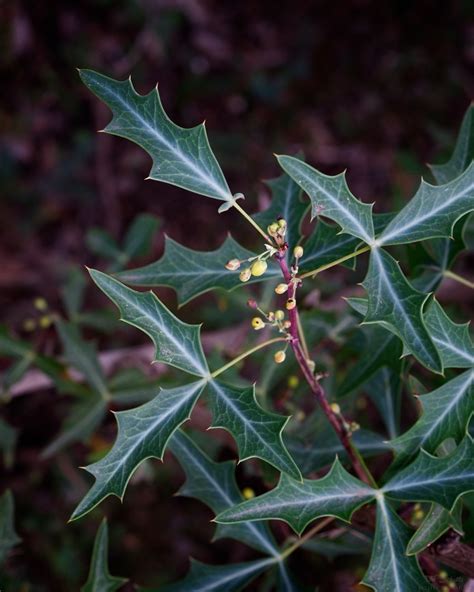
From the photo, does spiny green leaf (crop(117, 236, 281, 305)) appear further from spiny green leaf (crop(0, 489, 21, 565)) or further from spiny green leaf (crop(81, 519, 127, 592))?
spiny green leaf (crop(0, 489, 21, 565))

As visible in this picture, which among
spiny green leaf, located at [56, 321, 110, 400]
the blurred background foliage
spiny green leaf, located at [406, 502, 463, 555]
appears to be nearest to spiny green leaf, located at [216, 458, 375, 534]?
spiny green leaf, located at [406, 502, 463, 555]

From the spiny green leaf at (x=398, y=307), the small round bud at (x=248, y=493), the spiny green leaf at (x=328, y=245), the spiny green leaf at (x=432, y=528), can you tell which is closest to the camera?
the spiny green leaf at (x=398, y=307)

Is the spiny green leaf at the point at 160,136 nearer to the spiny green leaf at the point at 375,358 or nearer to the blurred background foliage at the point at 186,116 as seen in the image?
the spiny green leaf at the point at 375,358

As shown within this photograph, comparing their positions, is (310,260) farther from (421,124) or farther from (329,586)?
(421,124)

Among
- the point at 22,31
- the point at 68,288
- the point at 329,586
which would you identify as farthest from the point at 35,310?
the point at 329,586

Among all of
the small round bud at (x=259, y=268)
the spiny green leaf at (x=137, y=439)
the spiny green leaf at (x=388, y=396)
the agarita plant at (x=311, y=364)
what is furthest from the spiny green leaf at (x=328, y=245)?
the spiny green leaf at (x=388, y=396)

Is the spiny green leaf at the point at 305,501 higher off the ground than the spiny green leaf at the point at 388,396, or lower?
higher

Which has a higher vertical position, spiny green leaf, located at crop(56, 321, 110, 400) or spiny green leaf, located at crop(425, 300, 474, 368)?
spiny green leaf, located at crop(425, 300, 474, 368)
